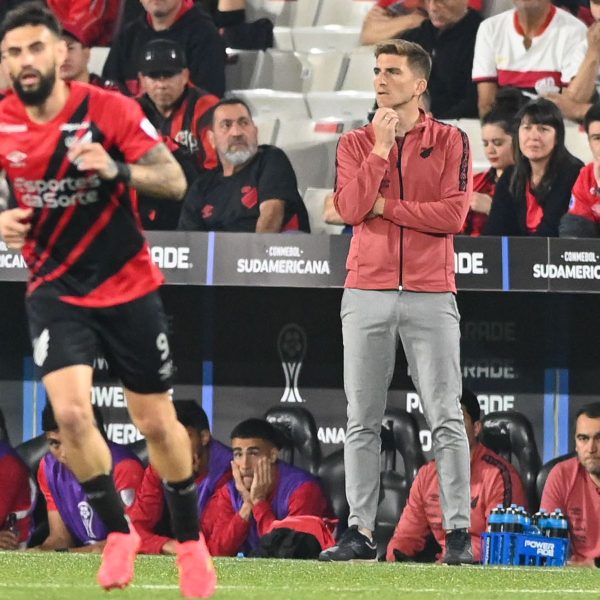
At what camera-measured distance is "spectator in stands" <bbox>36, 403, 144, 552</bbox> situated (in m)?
7.73

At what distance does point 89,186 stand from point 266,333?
12.9 ft

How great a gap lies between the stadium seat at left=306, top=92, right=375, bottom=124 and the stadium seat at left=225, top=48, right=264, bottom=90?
0.41 metres

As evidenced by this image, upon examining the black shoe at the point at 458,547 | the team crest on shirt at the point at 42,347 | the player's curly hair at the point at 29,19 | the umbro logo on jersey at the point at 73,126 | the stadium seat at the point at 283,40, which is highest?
the stadium seat at the point at 283,40

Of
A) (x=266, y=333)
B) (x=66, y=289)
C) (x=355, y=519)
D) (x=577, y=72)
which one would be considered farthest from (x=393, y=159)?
(x=577, y=72)

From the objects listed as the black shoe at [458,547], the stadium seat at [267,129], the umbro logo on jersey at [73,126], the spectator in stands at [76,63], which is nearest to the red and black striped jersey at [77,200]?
the umbro logo on jersey at [73,126]

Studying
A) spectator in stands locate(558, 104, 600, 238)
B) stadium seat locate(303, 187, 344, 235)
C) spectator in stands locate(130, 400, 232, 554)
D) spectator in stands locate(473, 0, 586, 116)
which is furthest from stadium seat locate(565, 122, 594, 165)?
spectator in stands locate(130, 400, 232, 554)

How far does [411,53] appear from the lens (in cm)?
613

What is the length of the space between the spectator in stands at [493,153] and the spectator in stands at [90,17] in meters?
3.06

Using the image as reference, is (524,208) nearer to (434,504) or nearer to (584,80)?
(584,80)

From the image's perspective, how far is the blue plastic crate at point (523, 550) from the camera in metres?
6.61

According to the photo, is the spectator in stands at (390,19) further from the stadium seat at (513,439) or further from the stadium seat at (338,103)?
the stadium seat at (513,439)

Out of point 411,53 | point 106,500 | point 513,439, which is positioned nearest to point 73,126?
point 106,500

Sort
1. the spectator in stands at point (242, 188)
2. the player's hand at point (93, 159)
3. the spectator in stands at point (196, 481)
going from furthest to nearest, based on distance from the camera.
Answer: the spectator in stands at point (242, 188)
the spectator in stands at point (196, 481)
the player's hand at point (93, 159)

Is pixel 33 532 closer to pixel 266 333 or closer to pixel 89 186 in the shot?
pixel 266 333
